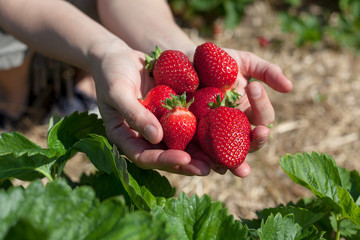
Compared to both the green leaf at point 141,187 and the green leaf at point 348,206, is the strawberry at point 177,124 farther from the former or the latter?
the green leaf at point 348,206

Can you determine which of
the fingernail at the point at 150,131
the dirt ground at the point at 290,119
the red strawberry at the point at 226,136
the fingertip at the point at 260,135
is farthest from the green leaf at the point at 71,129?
the dirt ground at the point at 290,119

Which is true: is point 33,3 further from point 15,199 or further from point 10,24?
point 15,199

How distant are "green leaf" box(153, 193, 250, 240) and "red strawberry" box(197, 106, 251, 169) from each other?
0.28 meters

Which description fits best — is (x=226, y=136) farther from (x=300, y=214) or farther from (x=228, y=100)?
(x=300, y=214)

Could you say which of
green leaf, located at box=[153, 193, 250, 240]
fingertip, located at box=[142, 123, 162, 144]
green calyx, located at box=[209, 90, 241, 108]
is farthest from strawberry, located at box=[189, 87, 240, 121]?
green leaf, located at box=[153, 193, 250, 240]

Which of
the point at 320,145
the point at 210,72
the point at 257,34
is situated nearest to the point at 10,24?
the point at 210,72

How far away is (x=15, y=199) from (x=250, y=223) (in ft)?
1.74

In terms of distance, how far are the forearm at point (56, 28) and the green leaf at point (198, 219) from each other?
763mm

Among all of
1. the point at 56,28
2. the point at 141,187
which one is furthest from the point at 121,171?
the point at 56,28

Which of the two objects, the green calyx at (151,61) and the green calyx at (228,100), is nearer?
the green calyx at (228,100)

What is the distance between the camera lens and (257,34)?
2.97 meters

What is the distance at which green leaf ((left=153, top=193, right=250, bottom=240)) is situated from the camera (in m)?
0.71

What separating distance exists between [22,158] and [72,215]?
352mm

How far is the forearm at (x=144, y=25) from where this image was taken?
58.8 inches
